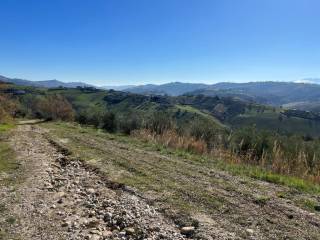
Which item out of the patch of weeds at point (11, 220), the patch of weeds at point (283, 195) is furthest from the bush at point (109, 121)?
the patch of weeds at point (11, 220)

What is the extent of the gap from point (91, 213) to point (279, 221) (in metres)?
3.83

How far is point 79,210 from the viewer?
7.95m

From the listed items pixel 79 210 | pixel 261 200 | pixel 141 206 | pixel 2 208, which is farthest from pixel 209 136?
pixel 2 208

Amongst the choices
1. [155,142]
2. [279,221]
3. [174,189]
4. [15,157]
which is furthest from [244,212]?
[155,142]

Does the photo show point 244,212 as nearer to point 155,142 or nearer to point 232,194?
point 232,194

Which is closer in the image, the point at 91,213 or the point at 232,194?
the point at 91,213

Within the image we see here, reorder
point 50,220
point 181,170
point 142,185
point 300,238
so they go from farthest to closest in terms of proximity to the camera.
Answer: point 181,170 < point 142,185 < point 50,220 < point 300,238

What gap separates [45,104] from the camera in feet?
188

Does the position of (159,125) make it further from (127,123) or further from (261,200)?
(261,200)

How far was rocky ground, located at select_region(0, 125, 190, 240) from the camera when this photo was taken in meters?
6.54

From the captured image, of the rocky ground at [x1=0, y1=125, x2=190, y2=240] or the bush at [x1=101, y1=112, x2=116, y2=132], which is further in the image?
the bush at [x1=101, y1=112, x2=116, y2=132]

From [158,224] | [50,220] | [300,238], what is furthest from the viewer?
[50,220]

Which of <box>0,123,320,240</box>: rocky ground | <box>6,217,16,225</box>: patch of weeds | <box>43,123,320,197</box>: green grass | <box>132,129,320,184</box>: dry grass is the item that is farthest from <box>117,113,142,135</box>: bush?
<box>6,217,16,225</box>: patch of weeds

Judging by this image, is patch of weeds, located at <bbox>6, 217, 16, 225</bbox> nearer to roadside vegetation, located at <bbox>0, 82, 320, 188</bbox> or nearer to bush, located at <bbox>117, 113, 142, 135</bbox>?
roadside vegetation, located at <bbox>0, 82, 320, 188</bbox>
